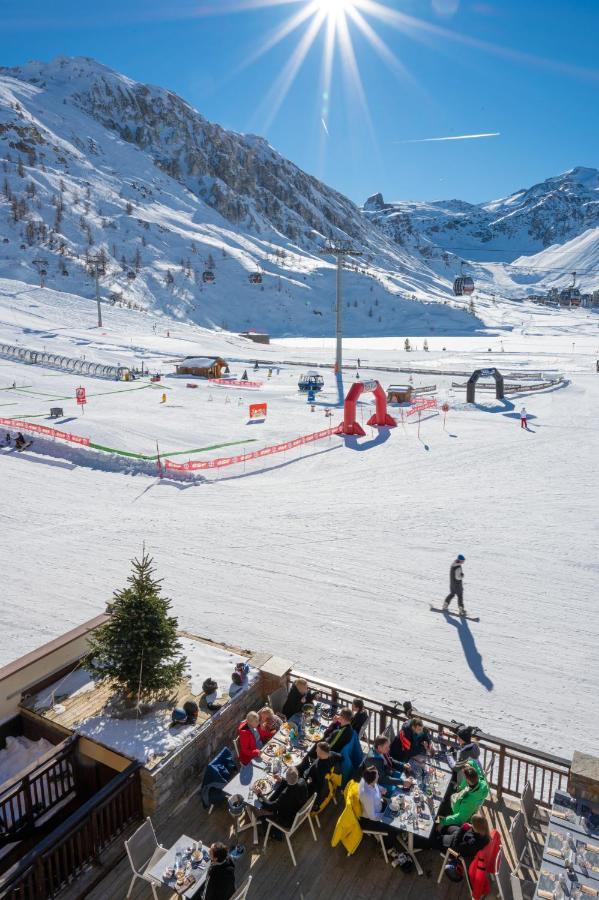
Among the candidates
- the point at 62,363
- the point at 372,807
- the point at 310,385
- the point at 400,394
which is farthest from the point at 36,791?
the point at 62,363

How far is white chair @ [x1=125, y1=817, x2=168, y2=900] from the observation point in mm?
5715

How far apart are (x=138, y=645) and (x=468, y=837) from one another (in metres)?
4.49

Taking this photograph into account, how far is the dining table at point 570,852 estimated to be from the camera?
5289 millimetres

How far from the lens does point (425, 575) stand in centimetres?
1401

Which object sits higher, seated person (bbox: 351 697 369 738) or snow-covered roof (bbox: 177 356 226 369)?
snow-covered roof (bbox: 177 356 226 369)

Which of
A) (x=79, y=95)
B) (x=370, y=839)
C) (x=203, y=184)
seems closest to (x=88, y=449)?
(x=370, y=839)

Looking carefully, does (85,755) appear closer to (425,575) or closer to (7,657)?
(7,657)

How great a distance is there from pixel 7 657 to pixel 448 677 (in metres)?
8.20

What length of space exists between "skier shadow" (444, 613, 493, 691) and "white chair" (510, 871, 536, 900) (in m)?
4.29

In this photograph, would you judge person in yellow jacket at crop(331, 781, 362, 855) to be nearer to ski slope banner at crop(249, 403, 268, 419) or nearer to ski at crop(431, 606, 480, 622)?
ski at crop(431, 606, 480, 622)

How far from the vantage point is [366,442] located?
2750cm

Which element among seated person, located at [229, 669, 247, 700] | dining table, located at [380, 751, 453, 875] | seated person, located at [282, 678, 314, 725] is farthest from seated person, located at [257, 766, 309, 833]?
seated person, located at [229, 669, 247, 700]

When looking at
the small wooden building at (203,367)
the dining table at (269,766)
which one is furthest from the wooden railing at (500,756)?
the small wooden building at (203,367)

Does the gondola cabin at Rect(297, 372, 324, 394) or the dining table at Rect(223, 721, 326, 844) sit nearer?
the dining table at Rect(223, 721, 326, 844)
